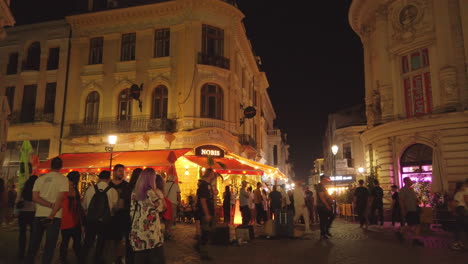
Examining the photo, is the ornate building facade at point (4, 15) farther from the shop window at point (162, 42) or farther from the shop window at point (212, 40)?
the shop window at point (212, 40)

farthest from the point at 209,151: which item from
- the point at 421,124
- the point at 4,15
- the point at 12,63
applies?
the point at 12,63

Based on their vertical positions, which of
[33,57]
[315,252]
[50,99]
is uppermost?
[33,57]

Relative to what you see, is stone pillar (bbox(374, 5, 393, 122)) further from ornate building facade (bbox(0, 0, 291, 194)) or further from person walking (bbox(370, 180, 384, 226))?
ornate building facade (bbox(0, 0, 291, 194))

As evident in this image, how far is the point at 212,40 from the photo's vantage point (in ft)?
78.5

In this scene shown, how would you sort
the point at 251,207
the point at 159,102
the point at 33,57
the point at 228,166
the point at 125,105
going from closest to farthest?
the point at 251,207, the point at 228,166, the point at 159,102, the point at 125,105, the point at 33,57

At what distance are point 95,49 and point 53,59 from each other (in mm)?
3100

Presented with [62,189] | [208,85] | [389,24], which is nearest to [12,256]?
[62,189]

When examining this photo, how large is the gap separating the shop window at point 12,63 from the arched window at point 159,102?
10357 mm

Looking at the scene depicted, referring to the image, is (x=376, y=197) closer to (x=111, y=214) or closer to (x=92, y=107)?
(x=111, y=214)

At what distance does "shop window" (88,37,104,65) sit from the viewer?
24875mm

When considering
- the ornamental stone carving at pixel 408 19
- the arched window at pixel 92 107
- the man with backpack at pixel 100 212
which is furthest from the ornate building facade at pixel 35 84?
the ornamental stone carving at pixel 408 19

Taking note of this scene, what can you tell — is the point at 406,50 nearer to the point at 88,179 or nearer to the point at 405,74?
the point at 405,74

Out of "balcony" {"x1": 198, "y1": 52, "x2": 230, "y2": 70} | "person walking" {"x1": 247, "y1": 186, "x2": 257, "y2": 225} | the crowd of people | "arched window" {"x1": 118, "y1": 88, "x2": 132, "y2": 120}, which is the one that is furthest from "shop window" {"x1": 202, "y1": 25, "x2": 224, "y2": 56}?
the crowd of people

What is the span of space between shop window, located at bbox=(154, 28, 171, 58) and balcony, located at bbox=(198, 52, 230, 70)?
234 centimetres
